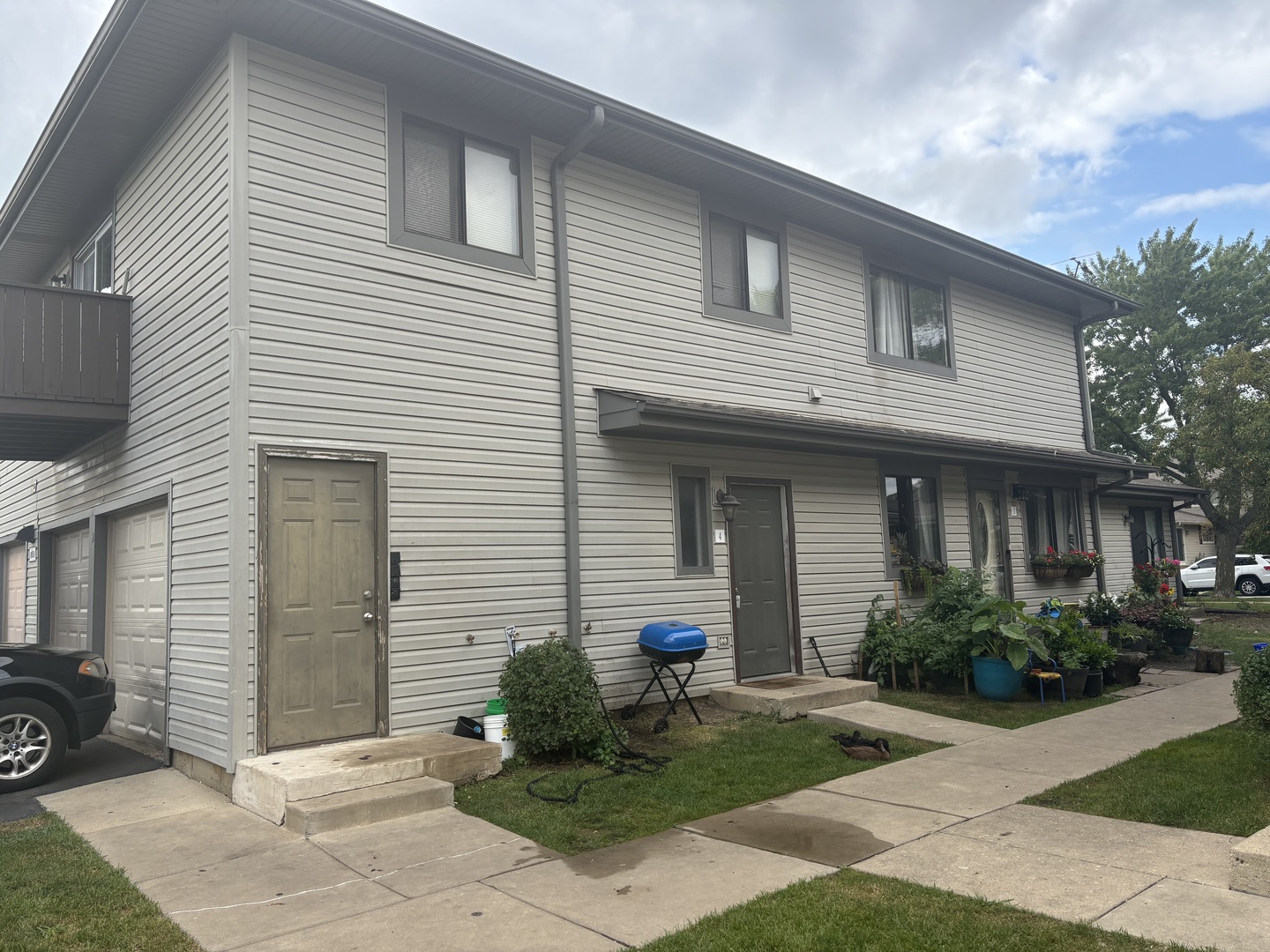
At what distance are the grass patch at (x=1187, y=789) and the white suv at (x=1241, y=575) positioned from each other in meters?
28.4

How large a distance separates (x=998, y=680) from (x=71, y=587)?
10810 mm

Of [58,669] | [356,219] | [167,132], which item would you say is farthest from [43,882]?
[167,132]

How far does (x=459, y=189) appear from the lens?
323 inches

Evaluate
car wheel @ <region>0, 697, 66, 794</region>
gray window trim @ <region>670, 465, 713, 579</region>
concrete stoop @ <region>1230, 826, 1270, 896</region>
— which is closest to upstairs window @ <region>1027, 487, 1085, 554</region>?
gray window trim @ <region>670, 465, 713, 579</region>

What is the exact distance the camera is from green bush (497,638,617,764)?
6.97 m

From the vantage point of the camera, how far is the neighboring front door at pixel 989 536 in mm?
13289

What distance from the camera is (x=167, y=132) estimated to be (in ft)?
27.5

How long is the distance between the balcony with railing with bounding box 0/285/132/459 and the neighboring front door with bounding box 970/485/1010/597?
1102 cm

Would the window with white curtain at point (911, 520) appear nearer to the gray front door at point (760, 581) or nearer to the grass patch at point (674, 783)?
the gray front door at point (760, 581)

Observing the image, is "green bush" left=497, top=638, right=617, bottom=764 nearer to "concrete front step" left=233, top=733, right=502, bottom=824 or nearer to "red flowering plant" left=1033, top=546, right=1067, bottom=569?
"concrete front step" left=233, top=733, right=502, bottom=824

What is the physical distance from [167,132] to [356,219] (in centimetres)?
245

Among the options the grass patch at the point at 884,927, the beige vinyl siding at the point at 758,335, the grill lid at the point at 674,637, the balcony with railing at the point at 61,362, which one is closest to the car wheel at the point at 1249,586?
the beige vinyl siding at the point at 758,335

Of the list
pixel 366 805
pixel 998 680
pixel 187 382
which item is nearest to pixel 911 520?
pixel 998 680

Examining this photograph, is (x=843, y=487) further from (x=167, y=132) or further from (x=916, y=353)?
(x=167, y=132)
